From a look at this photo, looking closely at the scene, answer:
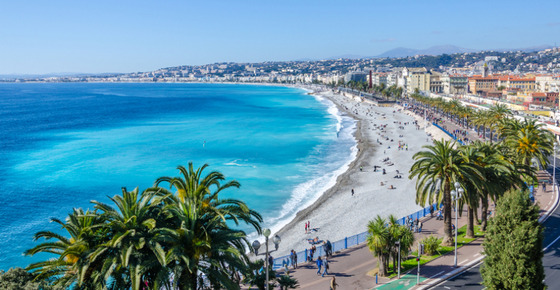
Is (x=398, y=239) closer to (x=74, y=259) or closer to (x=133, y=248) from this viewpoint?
(x=133, y=248)

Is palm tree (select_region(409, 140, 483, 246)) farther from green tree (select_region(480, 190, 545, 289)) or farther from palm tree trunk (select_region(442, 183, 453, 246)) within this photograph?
green tree (select_region(480, 190, 545, 289))

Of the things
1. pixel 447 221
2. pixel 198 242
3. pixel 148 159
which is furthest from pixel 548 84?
pixel 198 242

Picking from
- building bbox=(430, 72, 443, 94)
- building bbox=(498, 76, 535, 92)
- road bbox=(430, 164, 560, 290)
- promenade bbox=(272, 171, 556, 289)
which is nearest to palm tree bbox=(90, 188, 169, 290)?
promenade bbox=(272, 171, 556, 289)

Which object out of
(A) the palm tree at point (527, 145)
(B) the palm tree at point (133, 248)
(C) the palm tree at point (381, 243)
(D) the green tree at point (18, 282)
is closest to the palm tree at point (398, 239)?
(C) the palm tree at point (381, 243)

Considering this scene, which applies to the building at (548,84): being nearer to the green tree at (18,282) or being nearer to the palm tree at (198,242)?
the palm tree at (198,242)

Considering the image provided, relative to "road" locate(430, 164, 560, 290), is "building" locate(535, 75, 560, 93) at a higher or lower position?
higher

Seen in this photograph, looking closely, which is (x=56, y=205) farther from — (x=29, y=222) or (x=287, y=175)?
(x=287, y=175)

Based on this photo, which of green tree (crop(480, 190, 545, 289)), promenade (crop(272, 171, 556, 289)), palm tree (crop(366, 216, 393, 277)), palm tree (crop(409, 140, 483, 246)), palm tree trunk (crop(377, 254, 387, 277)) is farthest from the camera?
palm tree (crop(409, 140, 483, 246))

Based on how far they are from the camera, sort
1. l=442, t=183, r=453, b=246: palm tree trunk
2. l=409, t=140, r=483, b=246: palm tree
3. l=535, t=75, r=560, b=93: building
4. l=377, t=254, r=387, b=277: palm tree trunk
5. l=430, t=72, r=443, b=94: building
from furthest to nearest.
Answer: l=430, t=72, r=443, b=94: building → l=535, t=75, r=560, b=93: building → l=442, t=183, r=453, b=246: palm tree trunk → l=409, t=140, r=483, b=246: palm tree → l=377, t=254, r=387, b=277: palm tree trunk
